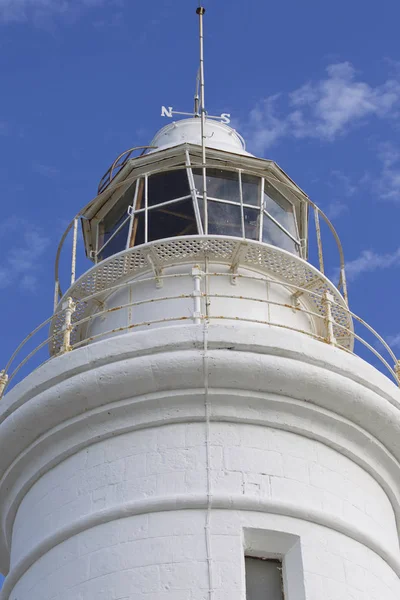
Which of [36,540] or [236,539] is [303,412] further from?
[36,540]

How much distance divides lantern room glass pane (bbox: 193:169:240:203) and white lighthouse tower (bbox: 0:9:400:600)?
1.14 metres

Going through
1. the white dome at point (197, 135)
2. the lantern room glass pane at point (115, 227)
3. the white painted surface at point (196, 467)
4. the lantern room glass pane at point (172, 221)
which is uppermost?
the white dome at point (197, 135)

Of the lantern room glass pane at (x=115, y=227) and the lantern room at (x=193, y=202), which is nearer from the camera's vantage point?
the lantern room at (x=193, y=202)

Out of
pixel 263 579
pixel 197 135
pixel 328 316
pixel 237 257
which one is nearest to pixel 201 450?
pixel 263 579

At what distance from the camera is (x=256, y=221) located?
48.3ft

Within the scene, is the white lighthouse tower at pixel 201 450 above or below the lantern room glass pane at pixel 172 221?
below

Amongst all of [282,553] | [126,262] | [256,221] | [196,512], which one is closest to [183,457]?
[196,512]

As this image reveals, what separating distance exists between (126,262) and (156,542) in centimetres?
433

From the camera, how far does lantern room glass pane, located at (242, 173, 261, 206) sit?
588 inches

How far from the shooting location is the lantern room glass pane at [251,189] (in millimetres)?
14945

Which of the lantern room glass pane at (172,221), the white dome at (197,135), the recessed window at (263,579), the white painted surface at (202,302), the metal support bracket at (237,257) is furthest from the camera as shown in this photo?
the white dome at (197,135)

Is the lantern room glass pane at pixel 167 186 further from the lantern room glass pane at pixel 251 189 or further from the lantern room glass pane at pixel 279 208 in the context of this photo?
the lantern room glass pane at pixel 279 208

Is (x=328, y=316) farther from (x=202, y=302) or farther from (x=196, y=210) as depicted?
(x=196, y=210)

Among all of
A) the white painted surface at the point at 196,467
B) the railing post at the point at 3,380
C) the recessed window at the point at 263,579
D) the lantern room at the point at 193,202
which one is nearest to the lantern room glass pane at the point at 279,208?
the lantern room at the point at 193,202
